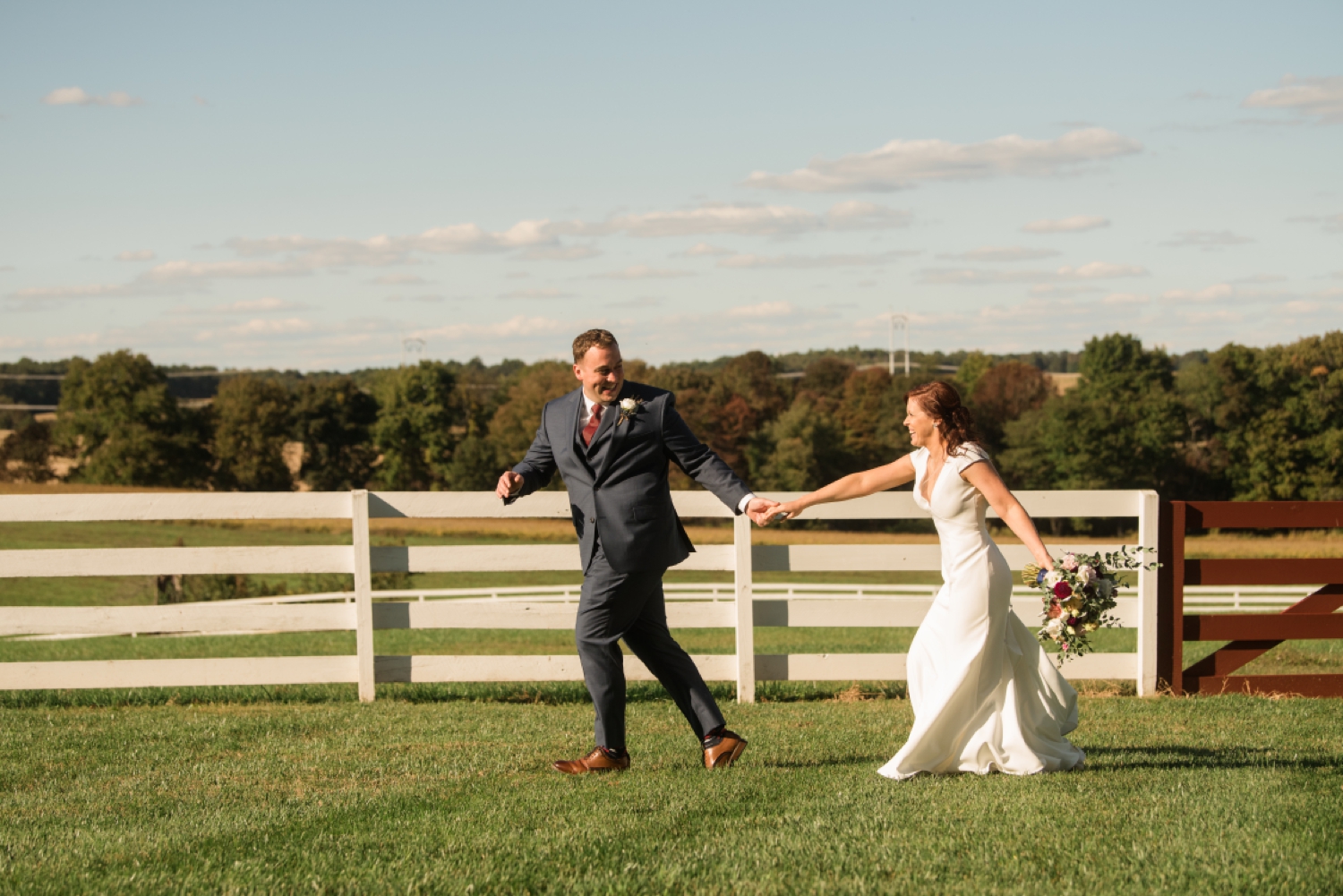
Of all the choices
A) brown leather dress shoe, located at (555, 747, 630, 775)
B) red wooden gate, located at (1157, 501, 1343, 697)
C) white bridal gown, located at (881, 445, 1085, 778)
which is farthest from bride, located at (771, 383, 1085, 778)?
red wooden gate, located at (1157, 501, 1343, 697)

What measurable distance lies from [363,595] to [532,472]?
245 centimetres

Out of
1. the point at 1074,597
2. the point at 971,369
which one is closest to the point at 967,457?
the point at 1074,597

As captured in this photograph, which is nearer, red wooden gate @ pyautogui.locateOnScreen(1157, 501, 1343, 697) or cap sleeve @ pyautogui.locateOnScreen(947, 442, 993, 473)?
cap sleeve @ pyautogui.locateOnScreen(947, 442, 993, 473)

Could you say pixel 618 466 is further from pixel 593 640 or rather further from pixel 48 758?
pixel 48 758

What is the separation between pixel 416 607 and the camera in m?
8.23

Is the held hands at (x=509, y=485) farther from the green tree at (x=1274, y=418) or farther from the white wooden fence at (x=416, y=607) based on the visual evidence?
the green tree at (x=1274, y=418)

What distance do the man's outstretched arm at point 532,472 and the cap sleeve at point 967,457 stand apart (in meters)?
2.03

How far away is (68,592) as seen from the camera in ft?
122

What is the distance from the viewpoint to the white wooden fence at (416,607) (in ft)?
26.3

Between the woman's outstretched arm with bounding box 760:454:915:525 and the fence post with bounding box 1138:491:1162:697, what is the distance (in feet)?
8.95

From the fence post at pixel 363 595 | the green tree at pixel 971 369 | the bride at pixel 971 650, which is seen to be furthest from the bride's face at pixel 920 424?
the green tree at pixel 971 369

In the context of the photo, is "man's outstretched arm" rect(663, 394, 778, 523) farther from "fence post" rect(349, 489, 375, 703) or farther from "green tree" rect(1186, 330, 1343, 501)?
"green tree" rect(1186, 330, 1343, 501)

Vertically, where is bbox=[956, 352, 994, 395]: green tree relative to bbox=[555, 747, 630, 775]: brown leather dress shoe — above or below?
above

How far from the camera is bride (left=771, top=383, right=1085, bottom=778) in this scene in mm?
5578
